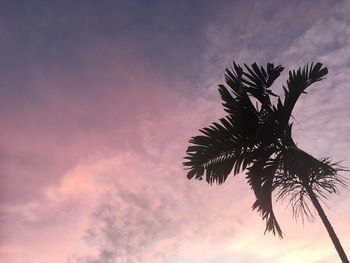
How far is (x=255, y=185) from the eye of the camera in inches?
409

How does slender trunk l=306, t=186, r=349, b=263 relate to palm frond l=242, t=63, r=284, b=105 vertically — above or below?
below

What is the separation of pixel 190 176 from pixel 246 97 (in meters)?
2.44

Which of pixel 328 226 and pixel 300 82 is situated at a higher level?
pixel 300 82

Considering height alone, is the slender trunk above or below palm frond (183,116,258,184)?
below

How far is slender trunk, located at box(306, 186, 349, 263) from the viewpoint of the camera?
8.99 meters

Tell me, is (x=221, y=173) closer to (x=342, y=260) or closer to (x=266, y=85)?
(x=266, y=85)

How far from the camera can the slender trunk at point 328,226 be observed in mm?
8993

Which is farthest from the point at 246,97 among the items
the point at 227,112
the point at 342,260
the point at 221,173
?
the point at 342,260

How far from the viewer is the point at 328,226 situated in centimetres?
927

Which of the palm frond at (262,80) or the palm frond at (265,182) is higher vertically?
the palm frond at (262,80)

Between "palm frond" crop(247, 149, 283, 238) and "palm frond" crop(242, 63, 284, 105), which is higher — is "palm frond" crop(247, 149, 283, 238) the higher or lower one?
the lower one

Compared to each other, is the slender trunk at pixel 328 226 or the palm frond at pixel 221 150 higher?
the palm frond at pixel 221 150

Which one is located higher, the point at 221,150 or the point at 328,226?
the point at 221,150

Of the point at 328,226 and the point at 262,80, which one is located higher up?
the point at 262,80
